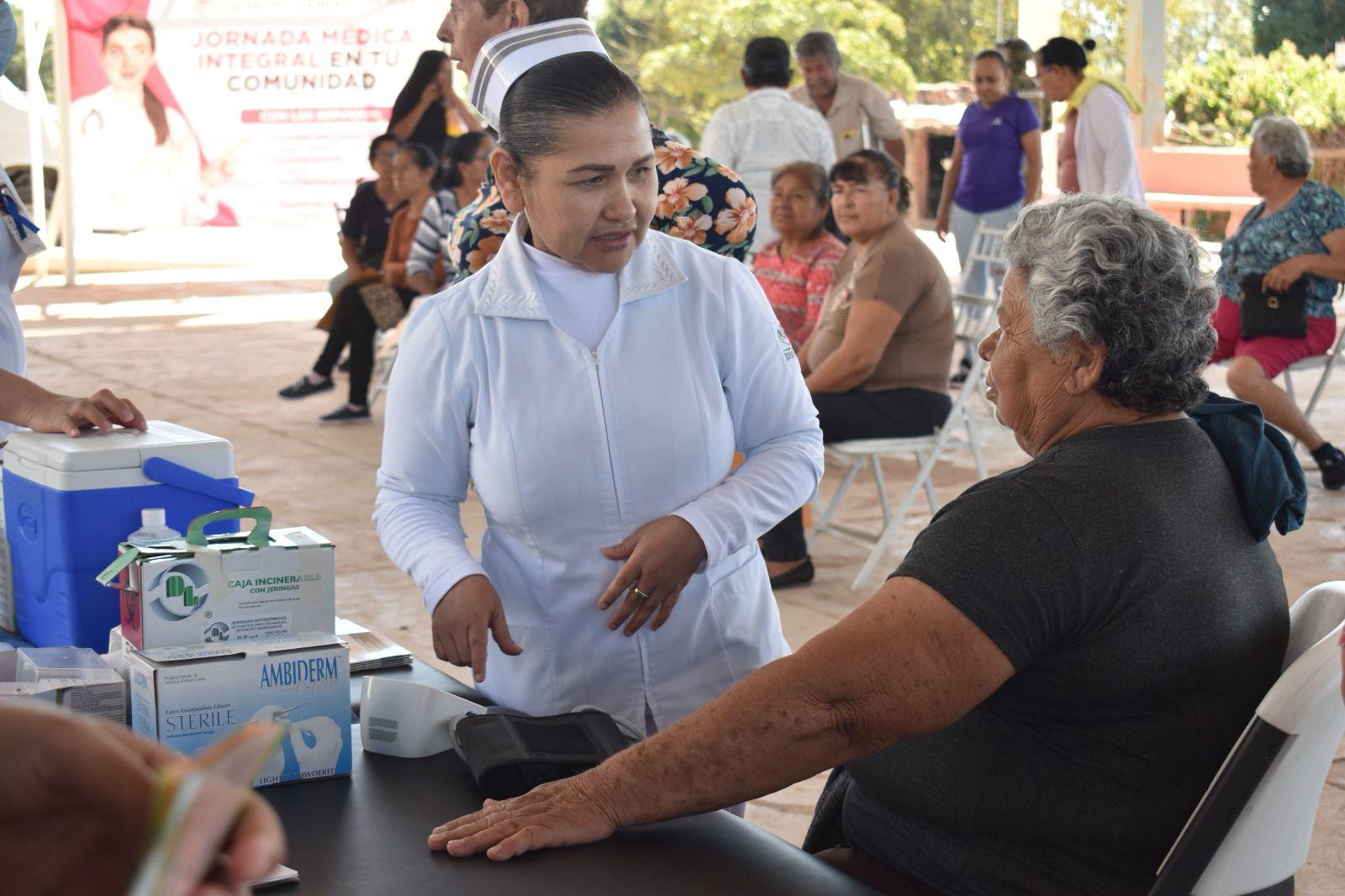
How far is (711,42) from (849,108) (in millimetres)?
22163

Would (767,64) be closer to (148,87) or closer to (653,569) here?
(653,569)

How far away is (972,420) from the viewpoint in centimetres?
550

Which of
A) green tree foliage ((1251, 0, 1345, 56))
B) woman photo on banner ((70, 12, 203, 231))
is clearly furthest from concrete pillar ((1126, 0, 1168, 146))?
green tree foliage ((1251, 0, 1345, 56))

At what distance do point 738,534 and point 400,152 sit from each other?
21.7ft

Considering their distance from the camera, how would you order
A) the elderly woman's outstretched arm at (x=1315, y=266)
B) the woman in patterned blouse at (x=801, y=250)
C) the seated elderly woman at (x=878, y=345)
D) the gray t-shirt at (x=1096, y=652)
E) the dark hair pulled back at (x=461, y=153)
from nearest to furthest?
the gray t-shirt at (x=1096, y=652) < the seated elderly woman at (x=878, y=345) < the woman in patterned blouse at (x=801, y=250) < the elderly woman's outstretched arm at (x=1315, y=266) < the dark hair pulled back at (x=461, y=153)

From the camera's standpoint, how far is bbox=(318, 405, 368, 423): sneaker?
8.17 metres

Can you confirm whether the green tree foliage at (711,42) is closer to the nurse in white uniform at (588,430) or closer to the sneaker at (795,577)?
the sneaker at (795,577)

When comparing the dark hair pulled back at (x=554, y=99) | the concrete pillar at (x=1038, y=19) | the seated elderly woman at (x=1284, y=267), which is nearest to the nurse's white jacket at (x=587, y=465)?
the dark hair pulled back at (x=554, y=99)

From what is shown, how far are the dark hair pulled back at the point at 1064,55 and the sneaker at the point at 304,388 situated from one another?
4574mm

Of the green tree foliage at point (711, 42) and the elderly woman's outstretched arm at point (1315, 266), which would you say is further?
the green tree foliage at point (711, 42)

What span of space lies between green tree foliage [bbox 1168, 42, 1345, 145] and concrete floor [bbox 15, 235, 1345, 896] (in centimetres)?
1043

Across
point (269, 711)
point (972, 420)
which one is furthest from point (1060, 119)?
point (269, 711)

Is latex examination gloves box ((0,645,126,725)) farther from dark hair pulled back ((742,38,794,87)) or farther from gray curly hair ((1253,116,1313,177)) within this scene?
dark hair pulled back ((742,38,794,87))

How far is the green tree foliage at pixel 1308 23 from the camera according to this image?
3030 centimetres
